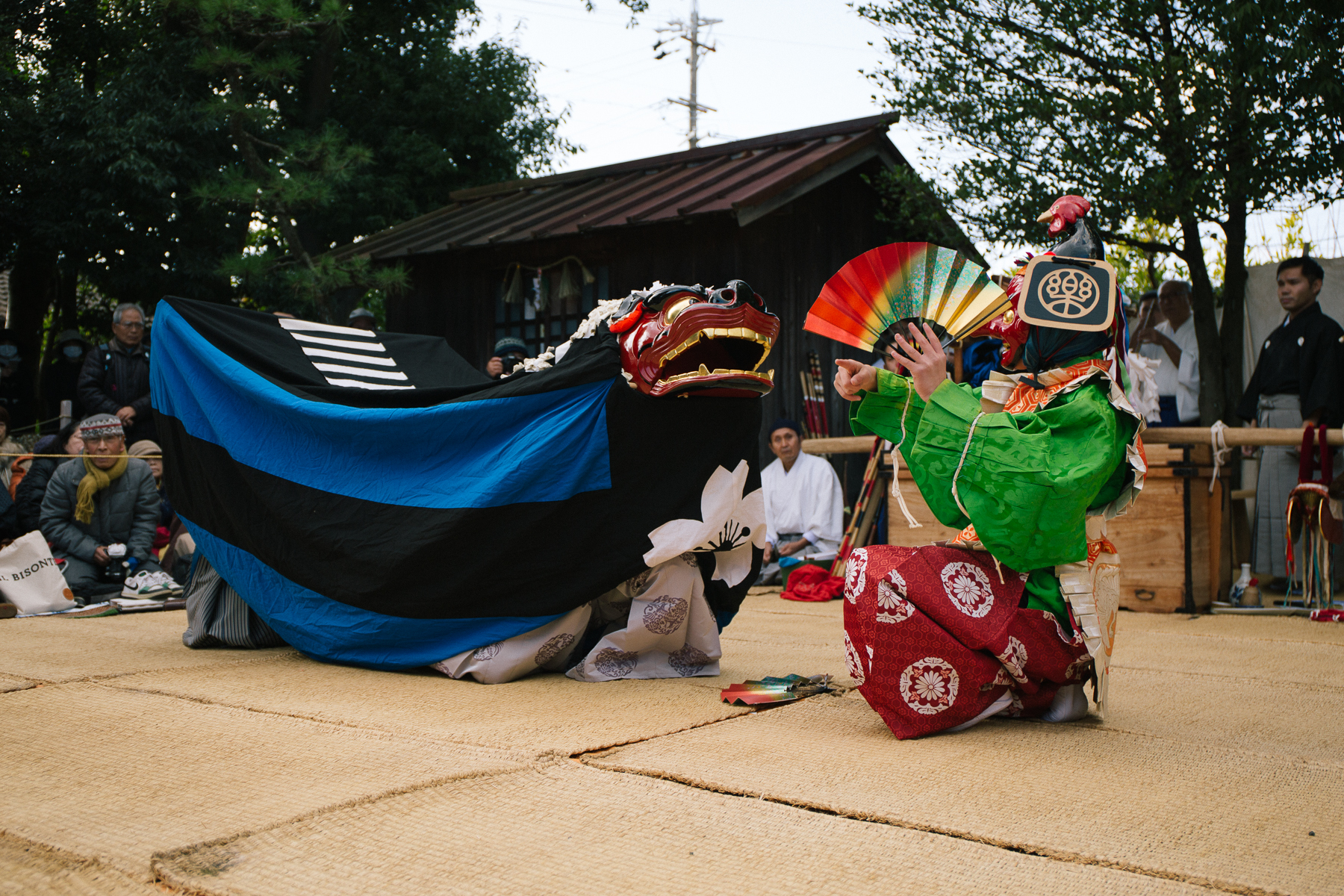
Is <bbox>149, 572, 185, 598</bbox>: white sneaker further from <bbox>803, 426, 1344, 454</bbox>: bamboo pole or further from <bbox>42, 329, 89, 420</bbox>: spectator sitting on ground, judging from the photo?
<bbox>803, 426, 1344, 454</bbox>: bamboo pole

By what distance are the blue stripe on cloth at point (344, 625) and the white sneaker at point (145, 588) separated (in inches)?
82.0

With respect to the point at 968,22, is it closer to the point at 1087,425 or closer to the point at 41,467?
the point at 1087,425

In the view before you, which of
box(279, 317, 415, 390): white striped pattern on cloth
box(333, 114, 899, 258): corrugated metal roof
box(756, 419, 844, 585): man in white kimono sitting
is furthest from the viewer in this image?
box(333, 114, 899, 258): corrugated metal roof

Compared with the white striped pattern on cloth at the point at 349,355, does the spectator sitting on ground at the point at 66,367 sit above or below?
above

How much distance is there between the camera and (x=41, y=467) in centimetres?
599

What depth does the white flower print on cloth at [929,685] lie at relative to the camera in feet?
7.89

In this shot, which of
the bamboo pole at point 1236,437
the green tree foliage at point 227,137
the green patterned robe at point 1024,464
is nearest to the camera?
the green patterned robe at point 1024,464

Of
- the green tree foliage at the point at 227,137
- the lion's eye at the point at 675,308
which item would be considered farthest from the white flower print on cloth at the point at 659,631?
the green tree foliage at the point at 227,137

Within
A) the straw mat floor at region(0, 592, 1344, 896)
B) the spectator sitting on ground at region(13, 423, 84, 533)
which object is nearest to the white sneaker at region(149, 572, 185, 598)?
the spectator sitting on ground at region(13, 423, 84, 533)

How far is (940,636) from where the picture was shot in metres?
2.39

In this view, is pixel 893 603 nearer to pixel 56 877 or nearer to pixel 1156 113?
pixel 56 877

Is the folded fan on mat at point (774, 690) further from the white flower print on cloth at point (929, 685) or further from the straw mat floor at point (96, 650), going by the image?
the straw mat floor at point (96, 650)

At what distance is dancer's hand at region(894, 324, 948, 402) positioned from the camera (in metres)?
2.36

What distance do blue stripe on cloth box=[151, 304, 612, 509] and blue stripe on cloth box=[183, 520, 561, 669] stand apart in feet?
1.21
